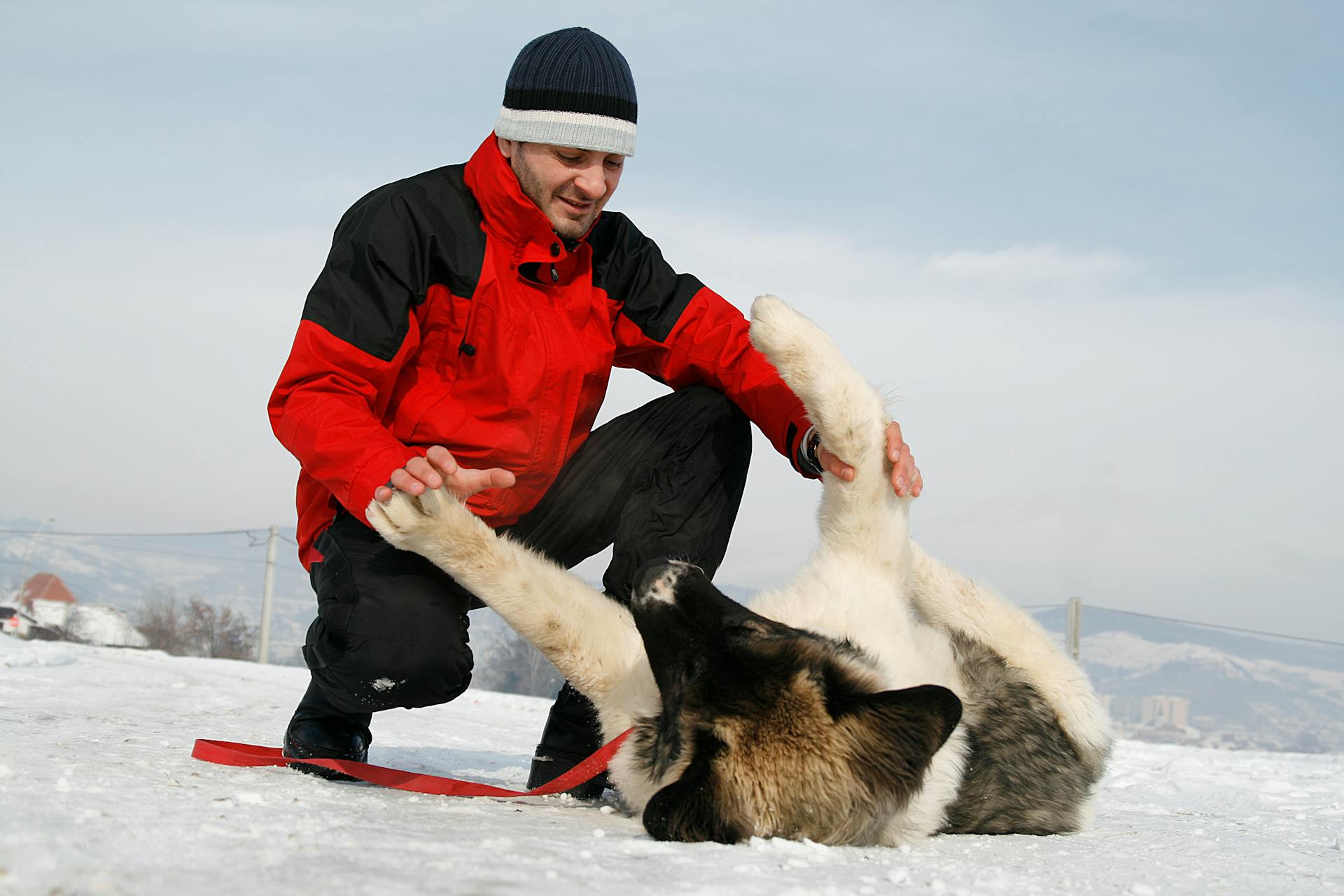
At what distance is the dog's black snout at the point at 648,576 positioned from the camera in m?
2.32

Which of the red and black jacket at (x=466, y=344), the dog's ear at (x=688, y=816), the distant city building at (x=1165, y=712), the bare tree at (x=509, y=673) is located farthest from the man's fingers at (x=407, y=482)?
the distant city building at (x=1165, y=712)

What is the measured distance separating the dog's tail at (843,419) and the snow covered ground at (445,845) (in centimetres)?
88

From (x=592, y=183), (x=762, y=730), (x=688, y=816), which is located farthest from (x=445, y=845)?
(x=592, y=183)

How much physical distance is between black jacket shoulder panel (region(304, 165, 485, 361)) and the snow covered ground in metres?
1.22

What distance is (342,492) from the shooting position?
2562mm

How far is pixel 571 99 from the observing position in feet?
10.1

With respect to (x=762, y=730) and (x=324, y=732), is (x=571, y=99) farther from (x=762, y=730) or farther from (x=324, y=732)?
(x=324, y=732)

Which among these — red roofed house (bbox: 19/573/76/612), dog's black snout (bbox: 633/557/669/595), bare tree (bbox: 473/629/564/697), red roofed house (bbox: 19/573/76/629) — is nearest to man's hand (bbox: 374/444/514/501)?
dog's black snout (bbox: 633/557/669/595)

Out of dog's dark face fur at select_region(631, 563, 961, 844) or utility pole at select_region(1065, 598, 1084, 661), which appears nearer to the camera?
dog's dark face fur at select_region(631, 563, 961, 844)

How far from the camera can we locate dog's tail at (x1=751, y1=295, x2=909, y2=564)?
2891mm

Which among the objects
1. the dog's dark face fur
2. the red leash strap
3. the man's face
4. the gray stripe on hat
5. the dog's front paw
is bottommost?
the red leash strap

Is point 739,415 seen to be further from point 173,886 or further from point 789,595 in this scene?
point 173,886

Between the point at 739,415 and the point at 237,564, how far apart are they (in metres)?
10.4

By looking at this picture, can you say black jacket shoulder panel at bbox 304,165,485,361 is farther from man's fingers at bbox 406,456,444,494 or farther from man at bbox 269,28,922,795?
man's fingers at bbox 406,456,444,494
